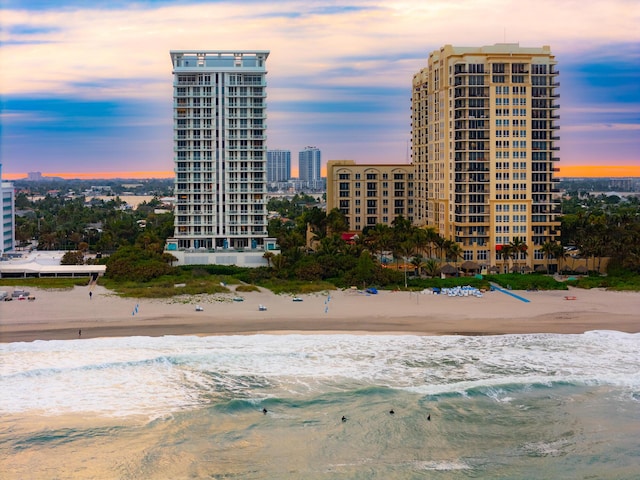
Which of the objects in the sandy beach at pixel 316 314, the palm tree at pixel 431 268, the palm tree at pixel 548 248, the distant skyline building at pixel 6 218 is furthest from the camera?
the distant skyline building at pixel 6 218

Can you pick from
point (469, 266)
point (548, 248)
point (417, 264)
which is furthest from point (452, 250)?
point (548, 248)

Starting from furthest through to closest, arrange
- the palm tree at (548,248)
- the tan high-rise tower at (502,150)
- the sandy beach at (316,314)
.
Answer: the tan high-rise tower at (502,150) → the palm tree at (548,248) → the sandy beach at (316,314)

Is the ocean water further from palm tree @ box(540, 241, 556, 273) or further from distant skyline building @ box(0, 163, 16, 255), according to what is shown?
distant skyline building @ box(0, 163, 16, 255)

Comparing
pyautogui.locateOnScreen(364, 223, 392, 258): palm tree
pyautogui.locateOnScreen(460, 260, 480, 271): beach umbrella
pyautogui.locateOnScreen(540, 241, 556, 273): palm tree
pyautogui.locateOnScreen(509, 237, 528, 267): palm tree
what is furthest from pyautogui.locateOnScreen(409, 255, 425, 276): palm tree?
pyautogui.locateOnScreen(540, 241, 556, 273): palm tree

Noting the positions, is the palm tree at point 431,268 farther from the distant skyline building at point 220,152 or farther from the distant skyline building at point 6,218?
the distant skyline building at point 6,218

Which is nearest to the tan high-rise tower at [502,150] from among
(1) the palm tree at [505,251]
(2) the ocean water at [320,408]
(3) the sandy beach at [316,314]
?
(1) the palm tree at [505,251]

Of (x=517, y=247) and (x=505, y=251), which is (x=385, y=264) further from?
(x=517, y=247)
